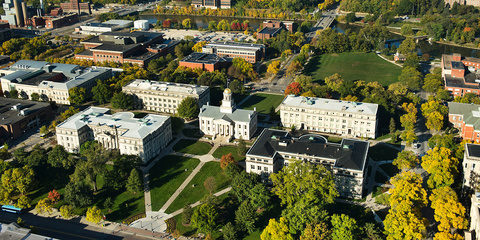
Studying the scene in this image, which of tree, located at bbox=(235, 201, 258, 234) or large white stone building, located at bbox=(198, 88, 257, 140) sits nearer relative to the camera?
tree, located at bbox=(235, 201, 258, 234)

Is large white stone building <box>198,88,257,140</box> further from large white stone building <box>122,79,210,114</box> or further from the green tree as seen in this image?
the green tree

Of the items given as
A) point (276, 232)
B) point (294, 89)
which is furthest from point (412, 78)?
point (276, 232)

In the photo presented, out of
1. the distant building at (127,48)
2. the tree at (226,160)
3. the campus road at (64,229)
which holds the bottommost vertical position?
the campus road at (64,229)

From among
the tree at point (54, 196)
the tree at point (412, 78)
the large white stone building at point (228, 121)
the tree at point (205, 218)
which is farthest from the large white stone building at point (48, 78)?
the tree at point (412, 78)

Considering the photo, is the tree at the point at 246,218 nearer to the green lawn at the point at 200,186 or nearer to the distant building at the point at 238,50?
the green lawn at the point at 200,186

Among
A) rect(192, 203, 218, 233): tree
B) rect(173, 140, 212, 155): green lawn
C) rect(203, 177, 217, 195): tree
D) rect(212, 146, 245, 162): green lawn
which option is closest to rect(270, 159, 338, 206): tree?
rect(203, 177, 217, 195): tree

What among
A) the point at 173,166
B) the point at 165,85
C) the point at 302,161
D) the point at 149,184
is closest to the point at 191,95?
the point at 165,85
